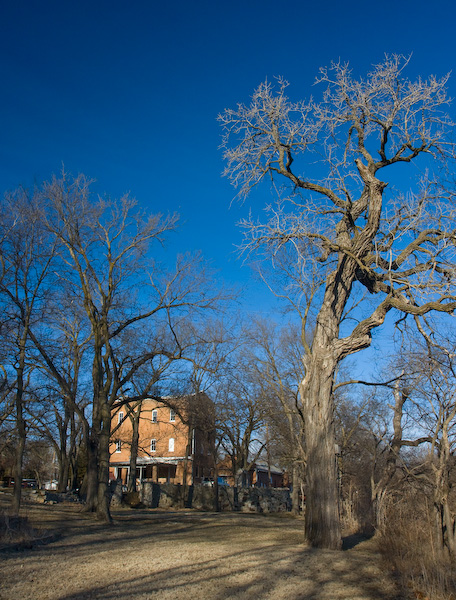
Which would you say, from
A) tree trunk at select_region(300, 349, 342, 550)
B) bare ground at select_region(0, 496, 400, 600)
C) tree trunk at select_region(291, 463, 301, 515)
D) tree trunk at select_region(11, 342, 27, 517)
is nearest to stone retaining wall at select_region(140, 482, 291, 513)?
tree trunk at select_region(291, 463, 301, 515)

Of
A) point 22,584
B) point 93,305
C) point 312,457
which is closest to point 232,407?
point 93,305

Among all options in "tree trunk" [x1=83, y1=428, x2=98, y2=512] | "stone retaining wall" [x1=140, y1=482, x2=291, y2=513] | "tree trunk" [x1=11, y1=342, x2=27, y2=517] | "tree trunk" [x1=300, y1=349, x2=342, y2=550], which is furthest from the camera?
"stone retaining wall" [x1=140, y1=482, x2=291, y2=513]

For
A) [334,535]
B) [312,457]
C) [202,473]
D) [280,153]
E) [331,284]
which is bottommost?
[202,473]

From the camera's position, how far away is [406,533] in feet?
27.2

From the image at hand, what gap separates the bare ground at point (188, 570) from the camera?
596 cm

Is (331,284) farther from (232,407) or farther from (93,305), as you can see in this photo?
(232,407)

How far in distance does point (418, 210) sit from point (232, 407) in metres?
19.9

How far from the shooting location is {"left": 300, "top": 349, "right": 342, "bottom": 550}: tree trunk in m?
9.59

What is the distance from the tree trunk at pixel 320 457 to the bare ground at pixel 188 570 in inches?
16.7

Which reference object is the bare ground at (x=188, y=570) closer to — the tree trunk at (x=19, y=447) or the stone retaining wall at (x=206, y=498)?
the tree trunk at (x=19, y=447)

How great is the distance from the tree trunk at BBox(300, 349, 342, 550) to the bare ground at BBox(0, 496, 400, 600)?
42 centimetres

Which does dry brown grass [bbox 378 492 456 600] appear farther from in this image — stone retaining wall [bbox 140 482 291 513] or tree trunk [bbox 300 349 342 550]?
stone retaining wall [bbox 140 482 291 513]

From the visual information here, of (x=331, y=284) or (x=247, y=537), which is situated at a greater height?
(x=331, y=284)

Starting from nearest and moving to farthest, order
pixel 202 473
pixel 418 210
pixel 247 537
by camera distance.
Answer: pixel 418 210, pixel 247 537, pixel 202 473
